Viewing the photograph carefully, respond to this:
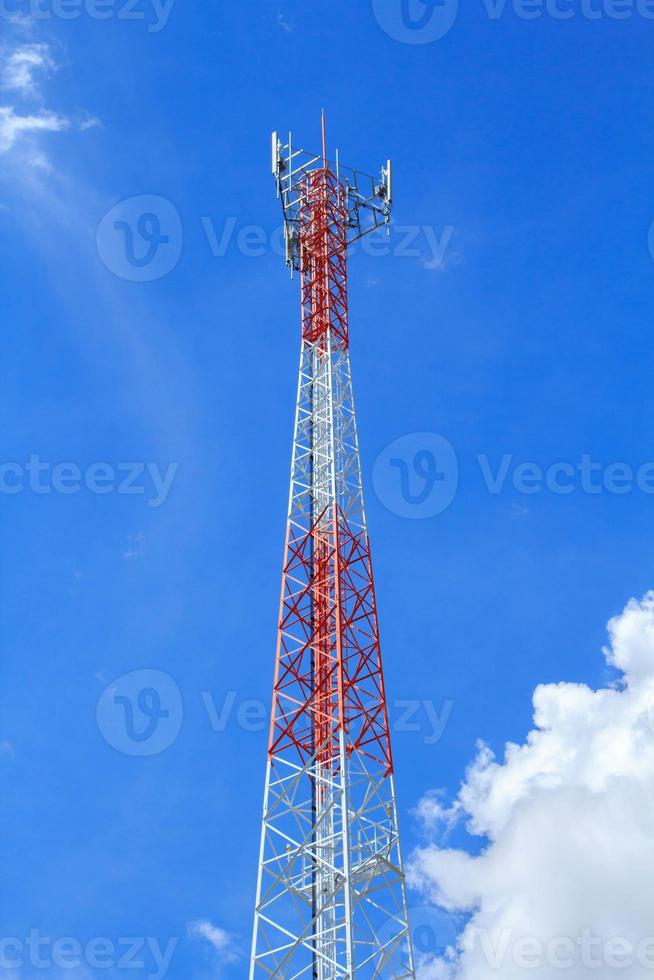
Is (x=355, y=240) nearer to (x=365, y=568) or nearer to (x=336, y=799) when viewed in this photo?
(x=365, y=568)

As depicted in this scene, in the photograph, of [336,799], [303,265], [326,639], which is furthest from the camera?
[303,265]

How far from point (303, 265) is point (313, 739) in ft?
80.7

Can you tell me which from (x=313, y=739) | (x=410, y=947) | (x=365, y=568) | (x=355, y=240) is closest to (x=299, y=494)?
(x=365, y=568)

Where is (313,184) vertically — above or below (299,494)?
above

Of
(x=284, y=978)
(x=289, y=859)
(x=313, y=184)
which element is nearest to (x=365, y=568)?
(x=289, y=859)

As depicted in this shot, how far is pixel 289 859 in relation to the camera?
4019 cm

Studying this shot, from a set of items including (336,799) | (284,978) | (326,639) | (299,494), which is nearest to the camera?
(284,978)

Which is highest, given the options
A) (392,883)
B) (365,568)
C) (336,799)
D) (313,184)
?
(313,184)

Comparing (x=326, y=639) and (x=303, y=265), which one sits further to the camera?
(x=303, y=265)

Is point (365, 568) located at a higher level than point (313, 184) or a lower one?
lower

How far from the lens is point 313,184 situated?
57.7 m

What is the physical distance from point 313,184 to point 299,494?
18.2m

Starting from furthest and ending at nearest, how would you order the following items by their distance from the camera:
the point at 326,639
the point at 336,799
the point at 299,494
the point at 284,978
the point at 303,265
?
the point at 303,265 → the point at 299,494 → the point at 326,639 → the point at 336,799 → the point at 284,978

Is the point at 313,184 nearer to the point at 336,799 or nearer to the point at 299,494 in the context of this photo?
the point at 299,494
